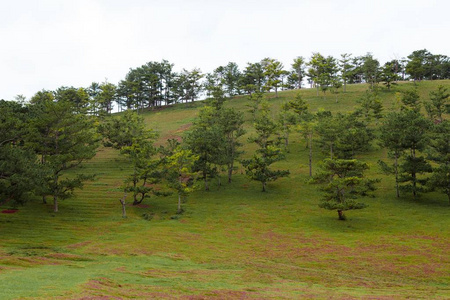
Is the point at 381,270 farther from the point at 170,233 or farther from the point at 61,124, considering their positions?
the point at 61,124

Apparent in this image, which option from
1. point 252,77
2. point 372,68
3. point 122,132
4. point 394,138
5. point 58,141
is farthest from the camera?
point 252,77

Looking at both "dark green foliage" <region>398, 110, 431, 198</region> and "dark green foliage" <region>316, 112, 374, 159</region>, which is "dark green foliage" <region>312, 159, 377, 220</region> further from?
"dark green foliage" <region>316, 112, 374, 159</region>

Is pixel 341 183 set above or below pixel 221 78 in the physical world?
below

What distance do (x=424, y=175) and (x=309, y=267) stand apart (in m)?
37.1

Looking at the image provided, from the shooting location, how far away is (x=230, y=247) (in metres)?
30.2

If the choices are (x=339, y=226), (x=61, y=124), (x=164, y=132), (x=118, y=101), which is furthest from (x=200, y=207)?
(x=118, y=101)

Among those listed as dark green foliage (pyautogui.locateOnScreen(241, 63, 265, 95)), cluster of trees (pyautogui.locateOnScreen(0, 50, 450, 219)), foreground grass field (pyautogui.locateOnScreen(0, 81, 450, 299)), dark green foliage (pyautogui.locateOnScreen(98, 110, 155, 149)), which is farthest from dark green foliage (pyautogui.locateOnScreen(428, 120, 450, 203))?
dark green foliage (pyautogui.locateOnScreen(241, 63, 265, 95))

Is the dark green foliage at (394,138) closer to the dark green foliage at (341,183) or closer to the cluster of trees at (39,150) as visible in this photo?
the dark green foliage at (341,183)

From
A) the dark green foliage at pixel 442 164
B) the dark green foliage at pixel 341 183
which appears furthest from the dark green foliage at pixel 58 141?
the dark green foliage at pixel 442 164

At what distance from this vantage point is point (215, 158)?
171 feet

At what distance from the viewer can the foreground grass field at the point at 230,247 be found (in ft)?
57.2

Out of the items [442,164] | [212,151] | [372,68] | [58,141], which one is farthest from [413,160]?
[372,68]

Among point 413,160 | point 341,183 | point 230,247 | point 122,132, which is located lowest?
point 230,247

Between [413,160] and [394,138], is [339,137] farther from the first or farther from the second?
[413,160]
